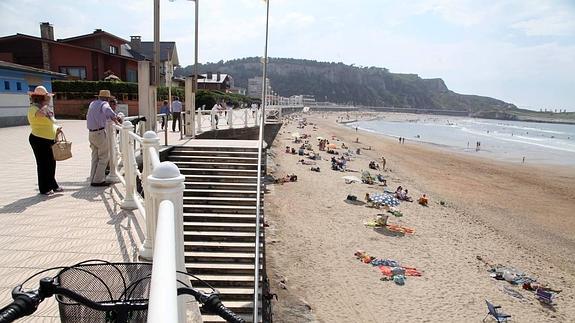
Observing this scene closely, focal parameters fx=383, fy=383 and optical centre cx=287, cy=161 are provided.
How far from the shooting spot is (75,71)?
98.7 ft

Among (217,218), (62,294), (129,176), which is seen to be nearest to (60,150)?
→ (129,176)

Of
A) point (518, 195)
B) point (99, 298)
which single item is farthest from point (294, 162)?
point (99, 298)

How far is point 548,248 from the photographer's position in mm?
13734

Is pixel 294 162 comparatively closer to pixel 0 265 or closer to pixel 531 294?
pixel 531 294

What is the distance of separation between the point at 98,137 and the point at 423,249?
1045cm

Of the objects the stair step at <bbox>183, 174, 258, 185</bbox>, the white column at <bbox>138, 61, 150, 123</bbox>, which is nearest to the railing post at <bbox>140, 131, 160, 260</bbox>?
the stair step at <bbox>183, 174, 258, 185</bbox>

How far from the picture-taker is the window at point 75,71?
30.0 metres

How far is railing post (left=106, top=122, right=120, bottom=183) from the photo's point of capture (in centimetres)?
723

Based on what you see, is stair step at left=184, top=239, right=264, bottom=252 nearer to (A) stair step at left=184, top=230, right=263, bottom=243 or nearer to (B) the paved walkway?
(A) stair step at left=184, top=230, right=263, bottom=243

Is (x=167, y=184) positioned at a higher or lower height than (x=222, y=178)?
higher

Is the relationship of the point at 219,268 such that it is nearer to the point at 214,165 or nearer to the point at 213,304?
the point at 214,165

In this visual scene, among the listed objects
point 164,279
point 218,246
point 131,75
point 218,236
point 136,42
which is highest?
point 136,42

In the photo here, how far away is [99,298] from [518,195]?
24.2 metres

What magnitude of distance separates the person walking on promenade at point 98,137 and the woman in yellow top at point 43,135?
2.14 feet
